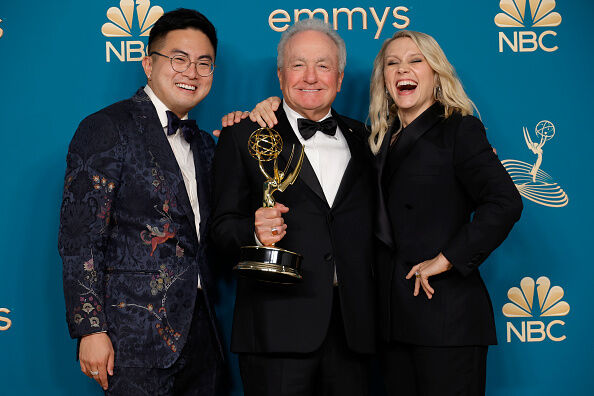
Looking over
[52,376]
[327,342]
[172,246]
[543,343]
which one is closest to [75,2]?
[172,246]

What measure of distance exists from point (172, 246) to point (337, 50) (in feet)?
3.31

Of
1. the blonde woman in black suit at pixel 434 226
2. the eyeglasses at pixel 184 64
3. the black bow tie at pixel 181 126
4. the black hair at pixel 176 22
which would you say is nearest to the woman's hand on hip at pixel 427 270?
the blonde woman in black suit at pixel 434 226

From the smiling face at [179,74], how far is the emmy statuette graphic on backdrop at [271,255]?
38 cm

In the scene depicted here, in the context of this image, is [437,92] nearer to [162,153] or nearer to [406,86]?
[406,86]

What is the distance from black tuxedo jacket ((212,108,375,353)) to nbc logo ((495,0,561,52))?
1.27 meters

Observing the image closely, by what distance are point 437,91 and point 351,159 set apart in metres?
0.45

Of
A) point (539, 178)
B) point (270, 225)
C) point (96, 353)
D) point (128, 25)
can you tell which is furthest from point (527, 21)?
point (96, 353)

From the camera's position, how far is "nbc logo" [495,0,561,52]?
2.75 metres

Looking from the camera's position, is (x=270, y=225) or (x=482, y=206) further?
(x=482, y=206)

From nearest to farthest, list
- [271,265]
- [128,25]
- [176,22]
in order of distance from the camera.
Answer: [271,265]
[176,22]
[128,25]

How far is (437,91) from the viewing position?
2.21 m

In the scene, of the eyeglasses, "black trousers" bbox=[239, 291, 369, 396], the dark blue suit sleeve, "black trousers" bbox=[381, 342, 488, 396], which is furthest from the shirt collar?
"black trousers" bbox=[381, 342, 488, 396]

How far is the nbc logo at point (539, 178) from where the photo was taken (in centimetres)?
274

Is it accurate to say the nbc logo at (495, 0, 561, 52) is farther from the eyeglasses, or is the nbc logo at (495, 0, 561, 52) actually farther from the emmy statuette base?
the emmy statuette base
